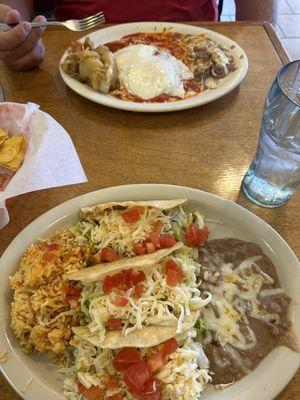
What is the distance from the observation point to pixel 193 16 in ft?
7.31

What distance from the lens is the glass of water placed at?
121 centimetres

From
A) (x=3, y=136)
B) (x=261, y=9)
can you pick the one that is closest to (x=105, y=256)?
(x=3, y=136)

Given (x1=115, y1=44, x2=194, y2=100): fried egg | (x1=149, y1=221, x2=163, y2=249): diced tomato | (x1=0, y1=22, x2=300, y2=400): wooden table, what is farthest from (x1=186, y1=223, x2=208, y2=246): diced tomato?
(x1=115, y1=44, x2=194, y2=100): fried egg

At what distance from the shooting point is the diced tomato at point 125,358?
3.14 feet

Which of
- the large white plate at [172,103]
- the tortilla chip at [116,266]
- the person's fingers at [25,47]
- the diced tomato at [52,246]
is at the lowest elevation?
the tortilla chip at [116,266]

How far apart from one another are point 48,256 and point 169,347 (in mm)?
409

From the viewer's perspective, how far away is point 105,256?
45.3 inches

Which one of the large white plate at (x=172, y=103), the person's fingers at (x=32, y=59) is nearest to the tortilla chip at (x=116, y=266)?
the large white plate at (x=172, y=103)

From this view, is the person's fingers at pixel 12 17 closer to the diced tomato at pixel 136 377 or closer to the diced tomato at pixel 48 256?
the diced tomato at pixel 48 256

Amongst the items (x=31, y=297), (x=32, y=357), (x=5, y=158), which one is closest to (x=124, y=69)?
(x=5, y=158)

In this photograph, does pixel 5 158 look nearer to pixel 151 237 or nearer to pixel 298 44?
pixel 151 237

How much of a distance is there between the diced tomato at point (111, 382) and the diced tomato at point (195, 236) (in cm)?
47

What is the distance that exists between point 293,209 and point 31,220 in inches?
35.1

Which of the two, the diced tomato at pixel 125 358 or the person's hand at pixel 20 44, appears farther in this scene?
the person's hand at pixel 20 44
